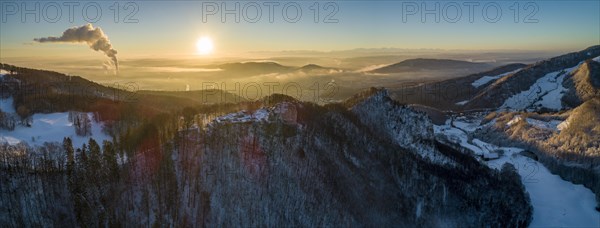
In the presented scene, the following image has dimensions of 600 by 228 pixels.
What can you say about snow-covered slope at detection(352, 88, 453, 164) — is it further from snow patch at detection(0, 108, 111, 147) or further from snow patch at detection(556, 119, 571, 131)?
snow patch at detection(556, 119, 571, 131)

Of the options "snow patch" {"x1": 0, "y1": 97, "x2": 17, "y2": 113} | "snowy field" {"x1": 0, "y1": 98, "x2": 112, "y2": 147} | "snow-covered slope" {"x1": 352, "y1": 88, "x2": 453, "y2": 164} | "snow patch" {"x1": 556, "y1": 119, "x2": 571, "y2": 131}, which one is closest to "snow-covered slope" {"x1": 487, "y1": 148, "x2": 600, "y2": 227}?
"snow patch" {"x1": 556, "y1": 119, "x2": 571, "y2": 131}

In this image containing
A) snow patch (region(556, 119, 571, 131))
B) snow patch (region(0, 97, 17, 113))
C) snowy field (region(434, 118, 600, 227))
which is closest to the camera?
snowy field (region(434, 118, 600, 227))

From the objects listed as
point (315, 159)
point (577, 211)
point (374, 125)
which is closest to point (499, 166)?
point (577, 211)

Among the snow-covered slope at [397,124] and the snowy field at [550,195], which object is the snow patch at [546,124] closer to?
the snowy field at [550,195]

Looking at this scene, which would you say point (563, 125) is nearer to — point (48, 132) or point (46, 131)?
point (48, 132)

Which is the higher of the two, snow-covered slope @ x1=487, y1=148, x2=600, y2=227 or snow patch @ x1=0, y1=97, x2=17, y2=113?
snow patch @ x1=0, y1=97, x2=17, y2=113

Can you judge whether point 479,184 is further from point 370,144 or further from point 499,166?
point 499,166

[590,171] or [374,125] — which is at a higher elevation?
[374,125]

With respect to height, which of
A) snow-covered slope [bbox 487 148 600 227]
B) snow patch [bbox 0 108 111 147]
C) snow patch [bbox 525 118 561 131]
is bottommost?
snow-covered slope [bbox 487 148 600 227]
